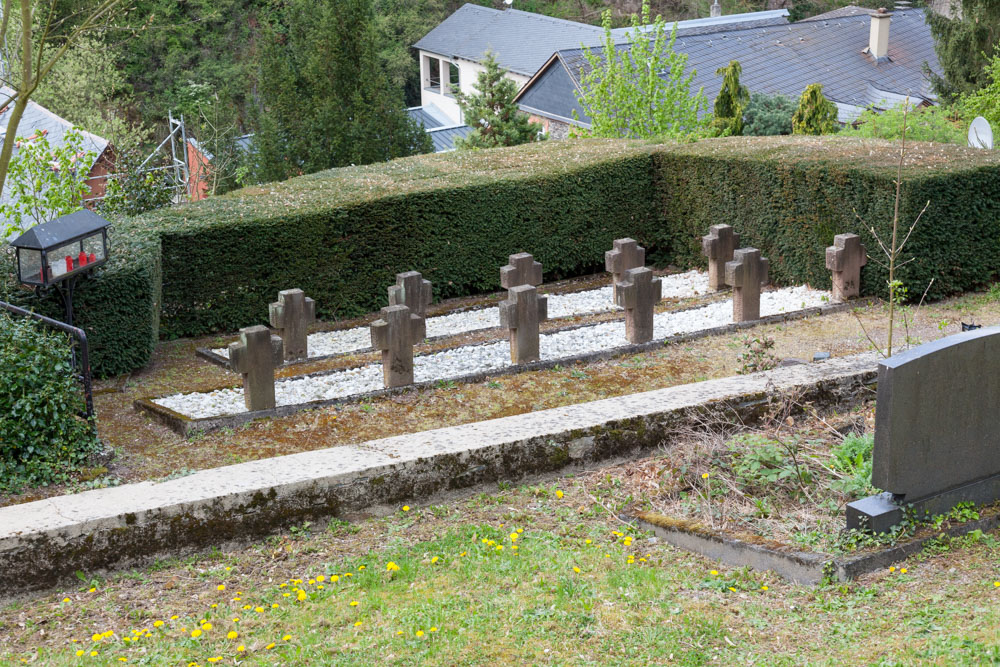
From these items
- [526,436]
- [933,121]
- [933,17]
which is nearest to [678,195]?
[526,436]

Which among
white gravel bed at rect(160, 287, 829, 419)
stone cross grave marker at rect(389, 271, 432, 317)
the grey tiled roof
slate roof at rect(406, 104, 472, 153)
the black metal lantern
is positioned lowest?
white gravel bed at rect(160, 287, 829, 419)

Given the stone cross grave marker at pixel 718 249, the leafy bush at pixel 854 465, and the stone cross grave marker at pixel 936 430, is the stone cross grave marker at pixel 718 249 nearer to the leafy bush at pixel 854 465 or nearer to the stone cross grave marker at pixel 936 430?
the leafy bush at pixel 854 465

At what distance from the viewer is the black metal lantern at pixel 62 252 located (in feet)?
29.6

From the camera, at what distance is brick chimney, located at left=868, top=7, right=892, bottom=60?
33094mm

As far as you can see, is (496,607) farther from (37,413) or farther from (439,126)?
(439,126)

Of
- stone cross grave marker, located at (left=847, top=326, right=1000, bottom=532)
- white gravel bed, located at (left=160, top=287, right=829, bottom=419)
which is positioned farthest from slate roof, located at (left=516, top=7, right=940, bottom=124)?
stone cross grave marker, located at (left=847, top=326, right=1000, bottom=532)

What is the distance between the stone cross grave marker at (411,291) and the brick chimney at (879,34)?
1061 inches

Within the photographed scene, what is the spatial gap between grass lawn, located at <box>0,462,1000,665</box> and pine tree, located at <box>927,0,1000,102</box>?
25427 millimetres

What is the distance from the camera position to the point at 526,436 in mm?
5914

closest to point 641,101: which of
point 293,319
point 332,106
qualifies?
point 332,106

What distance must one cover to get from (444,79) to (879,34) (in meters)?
18.3

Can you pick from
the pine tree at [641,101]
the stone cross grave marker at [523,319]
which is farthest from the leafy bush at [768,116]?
the stone cross grave marker at [523,319]

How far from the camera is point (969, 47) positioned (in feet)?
88.8

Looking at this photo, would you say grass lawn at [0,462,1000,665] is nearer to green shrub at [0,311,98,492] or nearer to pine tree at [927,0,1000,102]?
green shrub at [0,311,98,492]
